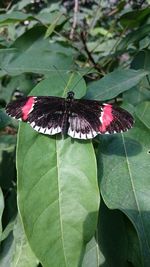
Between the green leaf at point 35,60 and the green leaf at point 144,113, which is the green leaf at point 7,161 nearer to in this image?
the green leaf at point 35,60

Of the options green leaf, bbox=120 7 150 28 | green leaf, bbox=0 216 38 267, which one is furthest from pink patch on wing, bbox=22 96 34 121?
green leaf, bbox=120 7 150 28

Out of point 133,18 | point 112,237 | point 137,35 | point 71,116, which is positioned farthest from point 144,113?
point 133,18

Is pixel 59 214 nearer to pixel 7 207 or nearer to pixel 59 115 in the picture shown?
pixel 59 115

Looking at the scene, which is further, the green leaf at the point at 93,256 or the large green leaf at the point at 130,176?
the green leaf at the point at 93,256

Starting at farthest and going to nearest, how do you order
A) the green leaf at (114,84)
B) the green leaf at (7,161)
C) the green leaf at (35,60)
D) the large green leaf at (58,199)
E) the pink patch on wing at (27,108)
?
the green leaf at (7,161)
the green leaf at (35,60)
the green leaf at (114,84)
the pink patch on wing at (27,108)
the large green leaf at (58,199)

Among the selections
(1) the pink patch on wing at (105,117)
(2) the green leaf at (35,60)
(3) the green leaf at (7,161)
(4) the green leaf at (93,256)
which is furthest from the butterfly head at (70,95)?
(3) the green leaf at (7,161)

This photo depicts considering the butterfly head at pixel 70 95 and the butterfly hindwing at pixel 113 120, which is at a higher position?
the butterfly head at pixel 70 95

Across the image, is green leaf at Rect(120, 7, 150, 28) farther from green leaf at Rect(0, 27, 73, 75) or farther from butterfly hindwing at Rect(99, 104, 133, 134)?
butterfly hindwing at Rect(99, 104, 133, 134)

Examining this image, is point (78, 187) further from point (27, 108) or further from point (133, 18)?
point (133, 18)
